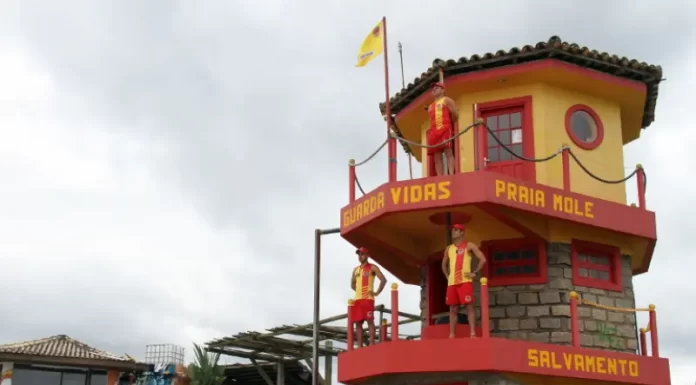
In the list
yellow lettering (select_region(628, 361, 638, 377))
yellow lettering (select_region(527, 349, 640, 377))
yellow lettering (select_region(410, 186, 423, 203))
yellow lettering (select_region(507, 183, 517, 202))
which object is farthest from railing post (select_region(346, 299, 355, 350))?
yellow lettering (select_region(628, 361, 638, 377))

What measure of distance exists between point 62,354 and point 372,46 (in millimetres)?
19228

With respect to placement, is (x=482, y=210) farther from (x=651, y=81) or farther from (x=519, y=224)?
(x=651, y=81)

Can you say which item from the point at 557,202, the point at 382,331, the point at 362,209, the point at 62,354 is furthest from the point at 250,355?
the point at 557,202

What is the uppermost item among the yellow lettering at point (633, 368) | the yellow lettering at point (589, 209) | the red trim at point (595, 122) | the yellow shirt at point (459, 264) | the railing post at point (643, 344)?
the red trim at point (595, 122)

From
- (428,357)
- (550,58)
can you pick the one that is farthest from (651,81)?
(428,357)

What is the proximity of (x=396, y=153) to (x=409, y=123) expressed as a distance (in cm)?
246

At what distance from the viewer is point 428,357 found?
48.8ft

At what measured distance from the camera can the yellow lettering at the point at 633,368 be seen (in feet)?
51.4

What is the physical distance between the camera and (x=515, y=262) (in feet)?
55.2

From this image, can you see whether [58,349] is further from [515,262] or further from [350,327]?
[515,262]

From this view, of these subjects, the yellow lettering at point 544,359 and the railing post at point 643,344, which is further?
the railing post at point 643,344

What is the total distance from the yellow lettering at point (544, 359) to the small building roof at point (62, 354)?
21.4 metres

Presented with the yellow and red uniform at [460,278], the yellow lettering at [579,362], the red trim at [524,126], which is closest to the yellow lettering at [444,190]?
the yellow and red uniform at [460,278]

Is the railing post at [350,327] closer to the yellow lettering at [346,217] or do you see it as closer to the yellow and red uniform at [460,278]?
the yellow lettering at [346,217]
